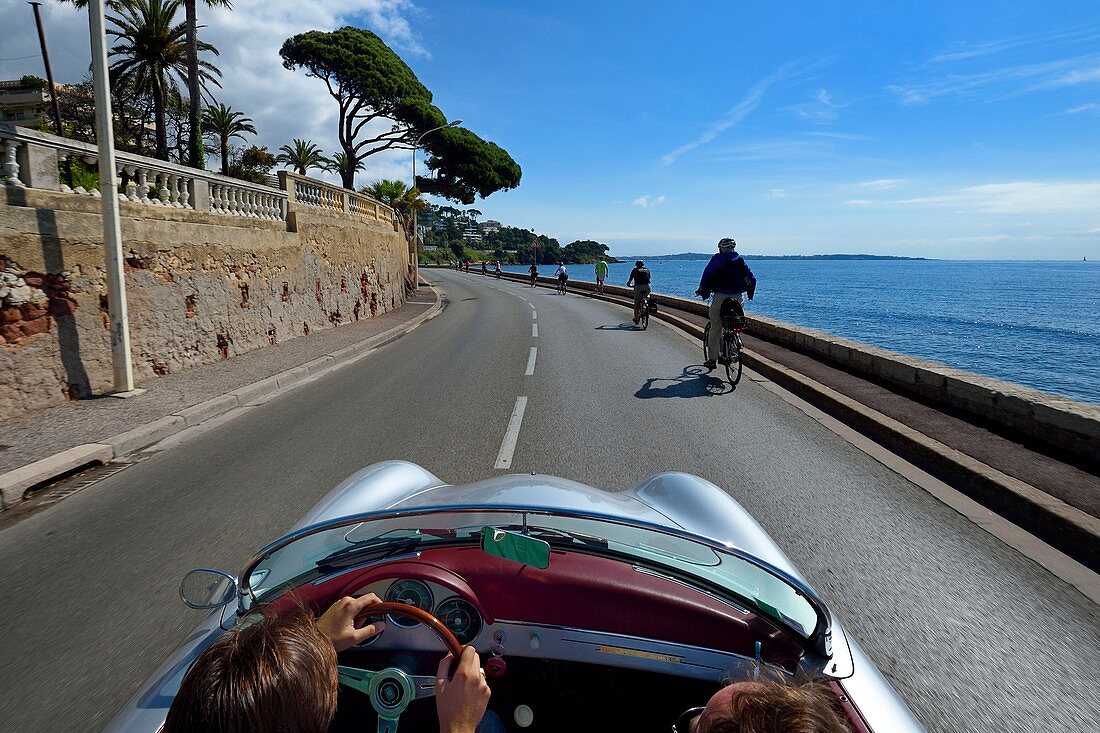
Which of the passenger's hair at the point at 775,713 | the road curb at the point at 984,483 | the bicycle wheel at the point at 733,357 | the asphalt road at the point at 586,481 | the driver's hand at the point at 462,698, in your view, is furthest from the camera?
the bicycle wheel at the point at 733,357

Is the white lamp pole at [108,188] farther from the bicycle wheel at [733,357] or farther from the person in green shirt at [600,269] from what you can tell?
the person in green shirt at [600,269]

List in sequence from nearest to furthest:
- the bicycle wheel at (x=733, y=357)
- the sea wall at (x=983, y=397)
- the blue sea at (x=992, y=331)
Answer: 1. the sea wall at (x=983, y=397)
2. the bicycle wheel at (x=733, y=357)
3. the blue sea at (x=992, y=331)

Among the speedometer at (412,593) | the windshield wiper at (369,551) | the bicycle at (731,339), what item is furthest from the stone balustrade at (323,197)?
the speedometer at (412,593)

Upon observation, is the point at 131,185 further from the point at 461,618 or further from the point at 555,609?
the point at 555,609

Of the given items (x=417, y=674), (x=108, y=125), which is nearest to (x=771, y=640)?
(x=417, y=674)

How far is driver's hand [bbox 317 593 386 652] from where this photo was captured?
156 centimetres

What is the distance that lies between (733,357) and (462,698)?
814cm

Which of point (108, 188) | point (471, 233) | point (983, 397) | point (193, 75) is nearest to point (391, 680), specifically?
point (983, 397)

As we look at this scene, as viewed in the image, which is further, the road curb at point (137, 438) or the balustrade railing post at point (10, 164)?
the balustrade railing post at point (10, 164)

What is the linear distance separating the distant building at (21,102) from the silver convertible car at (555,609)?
51425 millimetres

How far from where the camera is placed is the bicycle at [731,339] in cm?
885

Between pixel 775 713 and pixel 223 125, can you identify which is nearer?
pixel 775 713

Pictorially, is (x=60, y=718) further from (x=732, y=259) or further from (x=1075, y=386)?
(x=1075, y=386)

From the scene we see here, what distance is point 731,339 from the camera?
29.2 ft
